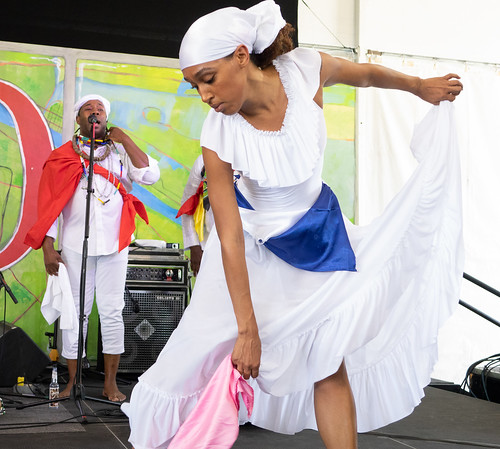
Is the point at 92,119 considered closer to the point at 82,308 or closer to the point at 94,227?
the point at 94,227

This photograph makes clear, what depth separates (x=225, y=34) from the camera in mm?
2072

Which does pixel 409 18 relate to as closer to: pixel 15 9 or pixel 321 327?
pixel 15 9

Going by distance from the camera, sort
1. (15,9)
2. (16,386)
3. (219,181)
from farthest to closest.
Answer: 1. (15,9)
2. (16,386)
3. (219,181)

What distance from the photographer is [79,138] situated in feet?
16.7

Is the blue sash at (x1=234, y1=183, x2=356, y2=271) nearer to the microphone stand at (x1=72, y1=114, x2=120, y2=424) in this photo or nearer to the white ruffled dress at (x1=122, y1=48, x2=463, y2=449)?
the white ruffled dress at (x1=122, y1=48, x2=463, y2=449)

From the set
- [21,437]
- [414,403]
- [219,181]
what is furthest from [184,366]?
[21,437]

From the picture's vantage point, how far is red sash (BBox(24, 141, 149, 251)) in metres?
4.88

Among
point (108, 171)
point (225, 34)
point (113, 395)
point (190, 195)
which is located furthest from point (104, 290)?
point (225, 34)

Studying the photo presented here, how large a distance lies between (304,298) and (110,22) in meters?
5.13

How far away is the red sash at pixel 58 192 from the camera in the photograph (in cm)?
488

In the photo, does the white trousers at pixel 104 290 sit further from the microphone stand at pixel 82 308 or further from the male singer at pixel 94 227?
the microphone stand at pixel 82 308

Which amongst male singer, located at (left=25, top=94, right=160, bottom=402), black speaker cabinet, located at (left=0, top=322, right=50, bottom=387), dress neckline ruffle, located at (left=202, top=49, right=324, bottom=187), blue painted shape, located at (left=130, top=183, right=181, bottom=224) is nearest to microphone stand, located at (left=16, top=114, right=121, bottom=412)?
male singer, located at (left=25, top=94, right=160, bottom=402)

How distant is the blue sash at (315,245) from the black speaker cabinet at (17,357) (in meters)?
3.50

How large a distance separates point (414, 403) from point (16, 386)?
358 cm
